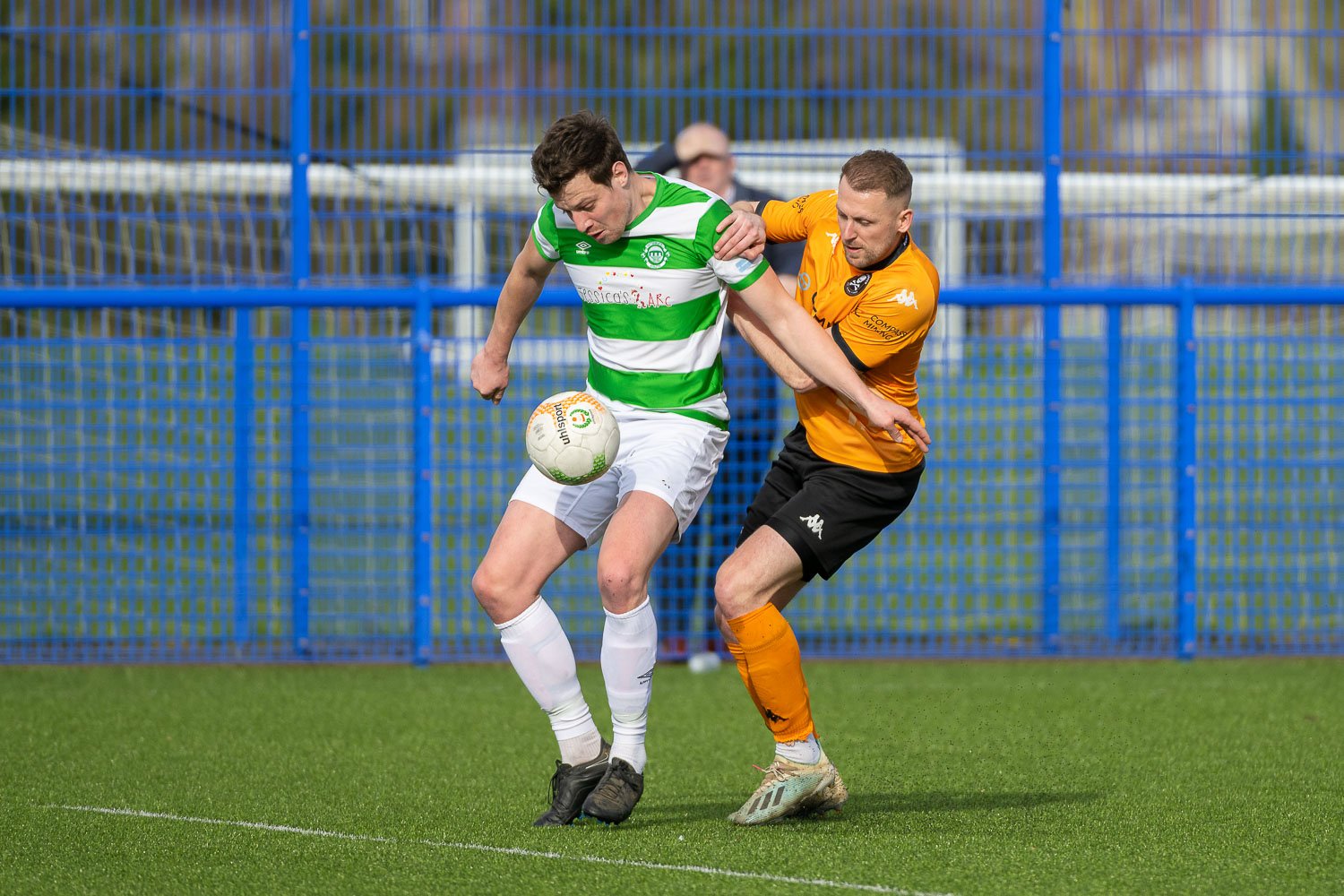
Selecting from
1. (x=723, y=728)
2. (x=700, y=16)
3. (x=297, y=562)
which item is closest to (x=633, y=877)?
(x=723, y=728)

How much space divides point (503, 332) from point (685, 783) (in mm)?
1566

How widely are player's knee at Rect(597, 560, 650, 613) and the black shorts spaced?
444mm

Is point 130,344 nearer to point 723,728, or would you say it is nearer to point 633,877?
point 723,728

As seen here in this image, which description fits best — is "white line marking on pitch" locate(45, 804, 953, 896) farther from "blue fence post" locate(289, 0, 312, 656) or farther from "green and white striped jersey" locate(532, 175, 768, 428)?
"blue fence post" locate(289, 0, 312, 656)

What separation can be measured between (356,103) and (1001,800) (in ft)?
16.6

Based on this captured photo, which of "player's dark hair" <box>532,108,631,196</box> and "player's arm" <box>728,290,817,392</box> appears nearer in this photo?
"player's dark hair" <box>532,108,631,196</box>

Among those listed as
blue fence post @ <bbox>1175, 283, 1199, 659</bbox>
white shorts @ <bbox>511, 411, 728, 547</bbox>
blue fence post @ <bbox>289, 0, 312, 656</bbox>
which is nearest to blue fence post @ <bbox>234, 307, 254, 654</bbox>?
blue fence post @ <bbox>289, 0, 312, 656</bbox>

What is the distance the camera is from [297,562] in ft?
25.3

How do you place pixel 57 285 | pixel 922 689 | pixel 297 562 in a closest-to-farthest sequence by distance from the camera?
pixel 922 689 < pixel 297 562 < pixel 57 285

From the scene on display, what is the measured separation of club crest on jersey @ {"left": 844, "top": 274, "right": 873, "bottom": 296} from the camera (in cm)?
448

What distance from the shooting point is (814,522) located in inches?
174

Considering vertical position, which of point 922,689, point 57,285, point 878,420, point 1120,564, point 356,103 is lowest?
point 922,689

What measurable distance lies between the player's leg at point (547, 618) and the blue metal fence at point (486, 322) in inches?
124

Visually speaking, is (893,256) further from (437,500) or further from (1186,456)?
(437,500)
